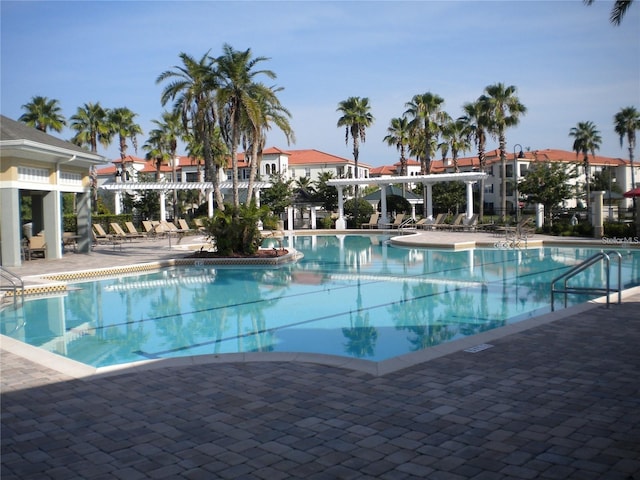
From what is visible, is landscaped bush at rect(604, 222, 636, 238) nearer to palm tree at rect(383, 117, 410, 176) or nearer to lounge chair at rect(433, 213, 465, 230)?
lounge chair at rect(433, 213, 465, 230)

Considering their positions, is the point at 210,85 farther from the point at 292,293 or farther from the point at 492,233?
the point at 492,233

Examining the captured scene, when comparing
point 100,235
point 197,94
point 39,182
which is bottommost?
point 100,235

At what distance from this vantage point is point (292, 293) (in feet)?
45.9

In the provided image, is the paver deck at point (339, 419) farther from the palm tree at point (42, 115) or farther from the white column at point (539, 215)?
the palm tree at point (42, 115)

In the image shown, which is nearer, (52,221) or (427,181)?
(52,221)

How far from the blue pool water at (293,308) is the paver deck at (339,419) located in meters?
2.51

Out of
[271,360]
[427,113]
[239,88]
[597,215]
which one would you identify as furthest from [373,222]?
[271,360]

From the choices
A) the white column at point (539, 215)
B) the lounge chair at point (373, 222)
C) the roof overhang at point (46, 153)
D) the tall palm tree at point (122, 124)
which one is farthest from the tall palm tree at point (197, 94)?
the tall palm tree at point (122, 124)

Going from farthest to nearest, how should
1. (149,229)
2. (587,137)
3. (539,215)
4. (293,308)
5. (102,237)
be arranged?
(587,137) < (149,229) < (539,215) < (102,237) < (293,308)

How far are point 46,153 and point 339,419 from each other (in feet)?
55.4

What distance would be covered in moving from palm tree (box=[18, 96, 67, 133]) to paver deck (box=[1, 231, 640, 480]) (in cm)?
3429

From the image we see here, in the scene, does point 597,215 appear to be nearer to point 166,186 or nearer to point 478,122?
point 478,122

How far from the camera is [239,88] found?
20.5m

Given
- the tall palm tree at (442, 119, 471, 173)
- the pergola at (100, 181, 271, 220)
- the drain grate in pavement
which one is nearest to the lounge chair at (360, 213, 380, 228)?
the pergola at (100, 181, 271, 220)
